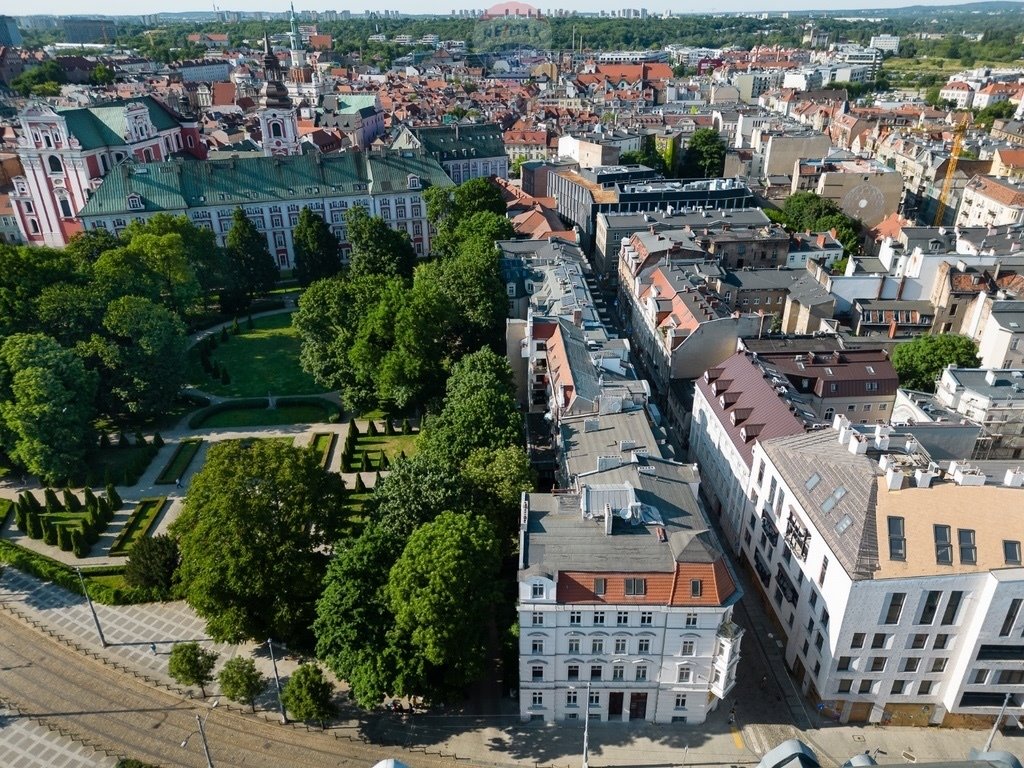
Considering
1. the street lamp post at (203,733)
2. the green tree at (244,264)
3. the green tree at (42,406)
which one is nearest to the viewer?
the street lamp post at (203,733)

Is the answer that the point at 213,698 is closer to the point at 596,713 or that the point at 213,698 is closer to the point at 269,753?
the point at 269,753

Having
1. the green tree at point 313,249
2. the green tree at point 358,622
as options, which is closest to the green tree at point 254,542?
the green tree at point 358,622

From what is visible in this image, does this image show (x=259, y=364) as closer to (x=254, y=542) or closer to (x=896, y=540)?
(x=254, y=542)

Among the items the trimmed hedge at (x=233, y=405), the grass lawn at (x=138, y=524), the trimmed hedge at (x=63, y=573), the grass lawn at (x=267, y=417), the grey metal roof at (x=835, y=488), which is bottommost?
the grass lawn at (x=267, y=417)

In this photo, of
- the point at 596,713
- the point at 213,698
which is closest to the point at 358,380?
the point at 213,698

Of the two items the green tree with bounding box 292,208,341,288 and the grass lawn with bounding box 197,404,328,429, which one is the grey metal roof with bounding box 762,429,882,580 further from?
the green tree with bounding box 292,208,341,288

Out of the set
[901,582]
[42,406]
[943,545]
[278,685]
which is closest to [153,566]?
[278,685]

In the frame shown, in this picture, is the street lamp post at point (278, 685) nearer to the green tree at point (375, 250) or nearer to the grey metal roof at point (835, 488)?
the grey metal roof at point (835, 488)
